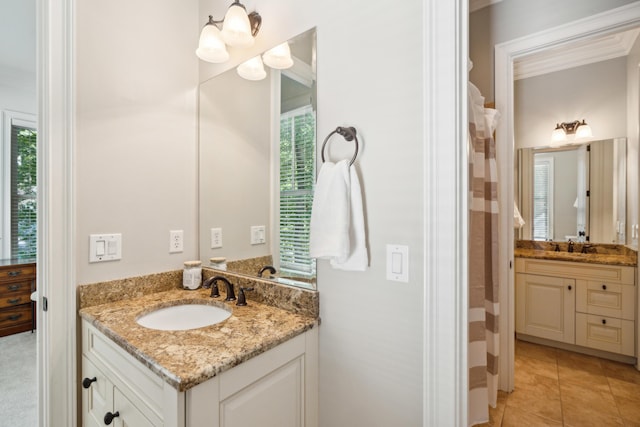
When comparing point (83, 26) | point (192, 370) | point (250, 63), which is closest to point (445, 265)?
point (192, 370)

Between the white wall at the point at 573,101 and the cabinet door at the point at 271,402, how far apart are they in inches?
136

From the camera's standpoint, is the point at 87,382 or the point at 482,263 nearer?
the point at 87,382

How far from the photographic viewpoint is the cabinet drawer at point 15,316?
2.99 metres

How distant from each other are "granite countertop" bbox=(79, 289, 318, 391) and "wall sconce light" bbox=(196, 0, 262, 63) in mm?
1153

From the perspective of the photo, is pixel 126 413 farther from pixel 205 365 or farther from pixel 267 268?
pixel 267 268

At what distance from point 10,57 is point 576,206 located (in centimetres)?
588

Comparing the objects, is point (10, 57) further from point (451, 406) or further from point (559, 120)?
point (559, 120)

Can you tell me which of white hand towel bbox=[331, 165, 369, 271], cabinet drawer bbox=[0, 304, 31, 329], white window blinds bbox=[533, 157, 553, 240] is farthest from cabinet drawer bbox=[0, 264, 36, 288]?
white window blinds bbox=[533, 157, 553, 240]

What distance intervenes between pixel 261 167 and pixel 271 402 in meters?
0.96

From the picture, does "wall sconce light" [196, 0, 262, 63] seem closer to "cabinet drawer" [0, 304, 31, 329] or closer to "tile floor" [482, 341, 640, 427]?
"tile floor" [482, 341, 640, 427]

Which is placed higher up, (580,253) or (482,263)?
(482,263)

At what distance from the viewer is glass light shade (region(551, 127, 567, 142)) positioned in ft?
10.1

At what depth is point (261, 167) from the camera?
→ 1.44 meters

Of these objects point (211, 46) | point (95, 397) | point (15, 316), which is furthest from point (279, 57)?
point (15, 316)
